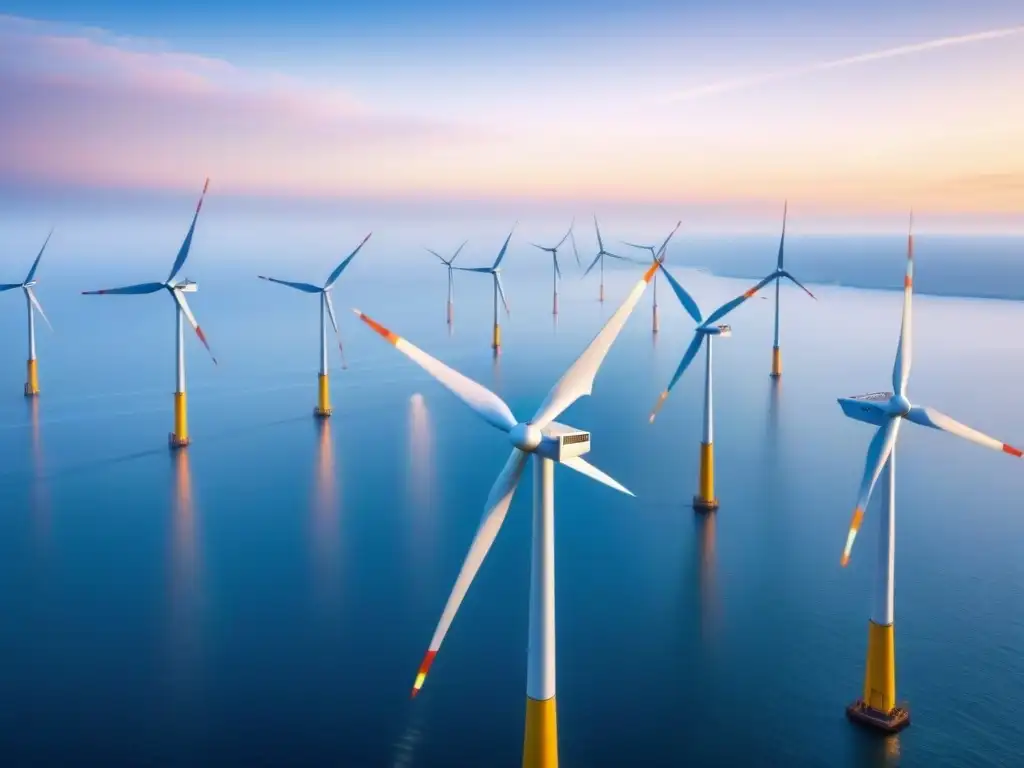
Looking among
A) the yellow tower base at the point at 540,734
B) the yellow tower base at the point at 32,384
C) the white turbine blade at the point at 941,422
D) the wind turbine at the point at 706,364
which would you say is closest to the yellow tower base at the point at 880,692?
the white turbine blade at the point at 941,422

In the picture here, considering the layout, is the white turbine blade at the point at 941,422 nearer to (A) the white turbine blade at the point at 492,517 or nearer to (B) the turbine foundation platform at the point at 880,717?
(B) the turbine foundation platform at the point at 880,717

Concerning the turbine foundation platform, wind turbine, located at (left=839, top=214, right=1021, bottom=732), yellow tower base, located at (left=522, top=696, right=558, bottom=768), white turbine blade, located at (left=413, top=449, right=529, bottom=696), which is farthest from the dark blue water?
white turbine blade, located at (left=413, top=449, right=529, bottom=696)

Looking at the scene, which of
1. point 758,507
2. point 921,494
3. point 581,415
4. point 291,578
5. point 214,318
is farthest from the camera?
point 214,318

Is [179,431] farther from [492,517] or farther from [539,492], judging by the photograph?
[539,492]

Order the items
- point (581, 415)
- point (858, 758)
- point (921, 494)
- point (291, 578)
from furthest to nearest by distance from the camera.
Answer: point (581, 415), point (921, 494), point (291, 578), point (858, 758)

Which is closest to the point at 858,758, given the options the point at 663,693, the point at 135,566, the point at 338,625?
the point at 663,693

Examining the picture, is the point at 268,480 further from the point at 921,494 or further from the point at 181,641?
the point at 921,494
